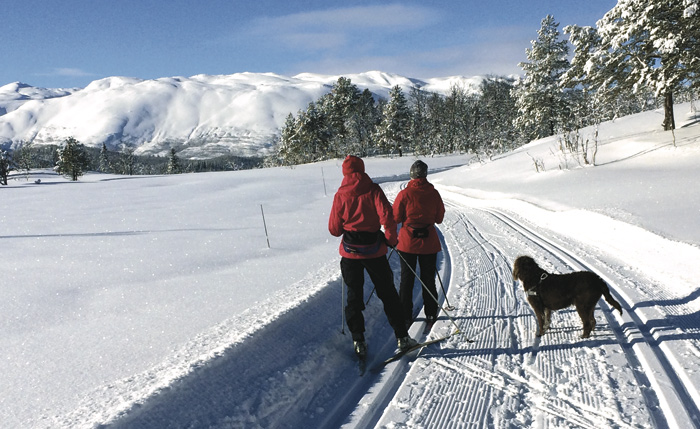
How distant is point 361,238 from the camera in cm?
400

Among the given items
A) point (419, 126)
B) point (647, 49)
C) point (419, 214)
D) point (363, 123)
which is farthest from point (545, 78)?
point (363, 123)

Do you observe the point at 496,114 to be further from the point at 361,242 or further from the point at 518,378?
the point at 518,378

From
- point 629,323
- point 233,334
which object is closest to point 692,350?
point 629,323

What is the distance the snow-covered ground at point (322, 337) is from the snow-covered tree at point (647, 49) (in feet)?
27.6

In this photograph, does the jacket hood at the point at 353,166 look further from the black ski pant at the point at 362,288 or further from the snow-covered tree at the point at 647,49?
the snow-covered tree at the point at 647,49

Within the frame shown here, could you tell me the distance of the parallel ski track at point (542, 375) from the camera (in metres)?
3.07

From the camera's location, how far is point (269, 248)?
911cm

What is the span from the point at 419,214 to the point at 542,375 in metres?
2.16

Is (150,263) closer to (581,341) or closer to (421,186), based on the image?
(421,186)

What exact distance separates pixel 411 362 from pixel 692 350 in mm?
2658

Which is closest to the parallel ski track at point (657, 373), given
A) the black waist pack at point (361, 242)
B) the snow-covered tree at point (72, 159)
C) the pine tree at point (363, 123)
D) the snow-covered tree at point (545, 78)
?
the black waist pack at point (361, 242)

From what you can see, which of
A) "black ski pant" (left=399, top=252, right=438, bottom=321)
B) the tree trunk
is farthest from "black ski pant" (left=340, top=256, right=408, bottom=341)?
the tree trunk

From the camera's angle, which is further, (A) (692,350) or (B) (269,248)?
(B) (269,248)

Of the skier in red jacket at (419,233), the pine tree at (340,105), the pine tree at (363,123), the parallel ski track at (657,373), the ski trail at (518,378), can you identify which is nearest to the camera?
the parallel ski track at (657,373)
